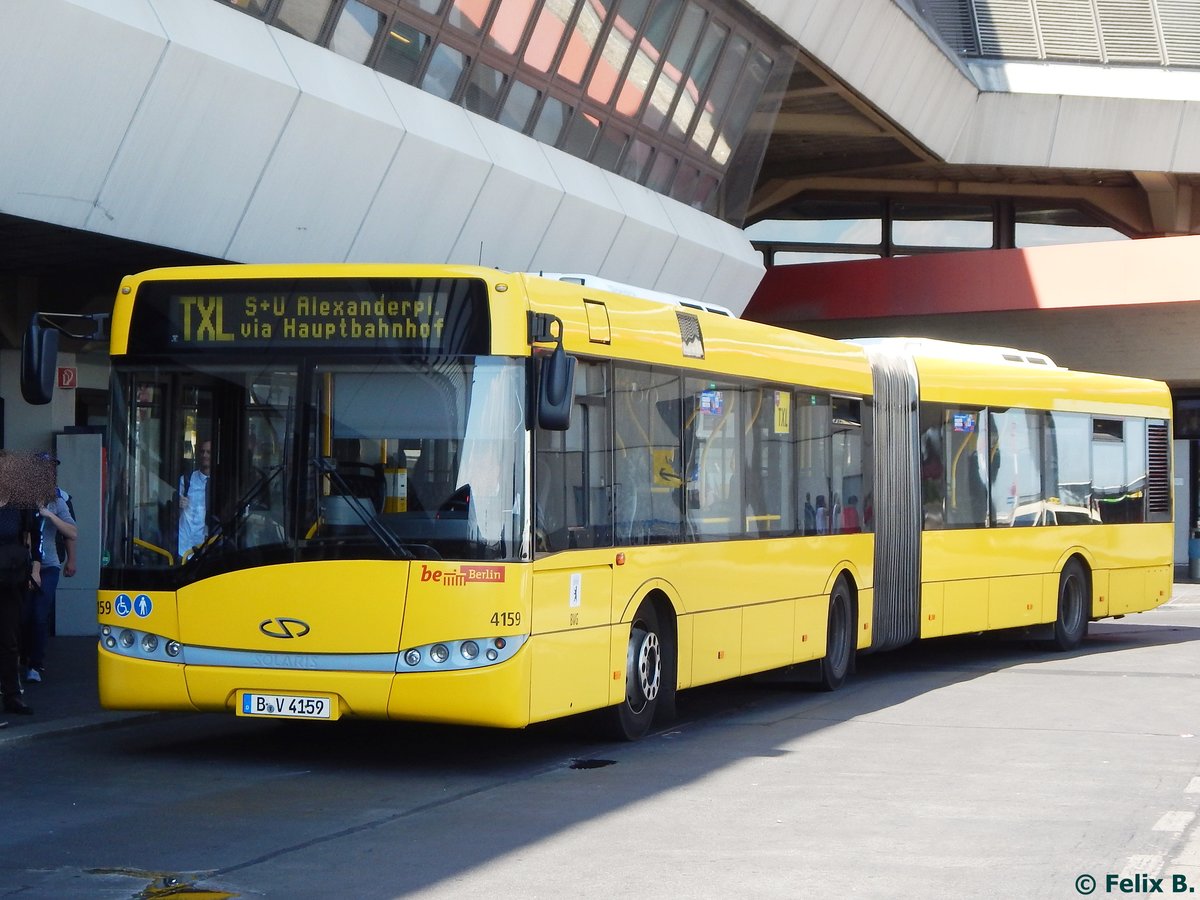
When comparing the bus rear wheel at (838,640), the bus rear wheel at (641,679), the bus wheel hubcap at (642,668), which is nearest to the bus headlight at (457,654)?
the bus rear wheel at (641,679)

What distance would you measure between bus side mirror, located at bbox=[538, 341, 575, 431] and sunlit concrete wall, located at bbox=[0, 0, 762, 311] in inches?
233

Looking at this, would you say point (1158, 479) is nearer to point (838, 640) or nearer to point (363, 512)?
point (838, 640)

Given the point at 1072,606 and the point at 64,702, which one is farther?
the point at 1072,606

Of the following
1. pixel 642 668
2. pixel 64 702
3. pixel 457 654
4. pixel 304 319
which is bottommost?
pixel 64 702

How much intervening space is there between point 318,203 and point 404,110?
1635 millimetres

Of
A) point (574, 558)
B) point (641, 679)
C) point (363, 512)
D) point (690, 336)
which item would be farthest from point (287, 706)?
point (690, 336)

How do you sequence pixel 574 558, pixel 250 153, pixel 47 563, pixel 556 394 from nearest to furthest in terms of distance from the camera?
1. pixel 556 394
2. pixel 574 558
3. pixel 47 563
4. pixel 250 153

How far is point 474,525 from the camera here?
9.44 metres

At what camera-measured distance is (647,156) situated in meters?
25.0

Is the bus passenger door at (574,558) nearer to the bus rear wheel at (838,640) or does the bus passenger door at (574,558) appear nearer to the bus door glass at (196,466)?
the bus door glass at (196,466)

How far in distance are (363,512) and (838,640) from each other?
20.5ft

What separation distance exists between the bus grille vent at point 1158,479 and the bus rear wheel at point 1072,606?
1742 millimetres

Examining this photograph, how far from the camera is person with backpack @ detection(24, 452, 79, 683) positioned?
12904mm

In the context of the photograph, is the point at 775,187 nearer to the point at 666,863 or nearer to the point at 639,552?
the point at 639,552
